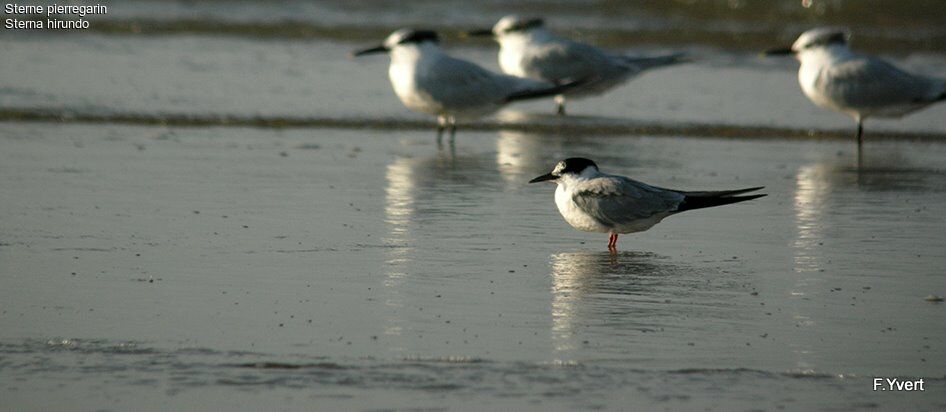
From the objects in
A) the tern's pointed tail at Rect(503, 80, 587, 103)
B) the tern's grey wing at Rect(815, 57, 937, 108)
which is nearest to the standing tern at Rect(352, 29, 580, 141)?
the tern's pointed tail at Rect(503, 80, 587, 103)

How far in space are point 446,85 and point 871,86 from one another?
3332 millimetres

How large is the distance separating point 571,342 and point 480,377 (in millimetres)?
553

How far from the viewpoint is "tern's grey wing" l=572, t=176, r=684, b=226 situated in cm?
701

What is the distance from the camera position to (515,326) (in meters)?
5.15

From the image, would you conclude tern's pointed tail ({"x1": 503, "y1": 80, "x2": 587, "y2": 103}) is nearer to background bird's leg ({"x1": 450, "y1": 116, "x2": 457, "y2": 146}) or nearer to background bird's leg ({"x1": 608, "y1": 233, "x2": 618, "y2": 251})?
background bird's leg ({"x1": 450, "y1": 116, "x2": 457, "y2": 146})

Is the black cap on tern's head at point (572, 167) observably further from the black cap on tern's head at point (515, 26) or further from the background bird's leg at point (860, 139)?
the black cap on tern's head at point (515, 26)

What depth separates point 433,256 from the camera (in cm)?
652

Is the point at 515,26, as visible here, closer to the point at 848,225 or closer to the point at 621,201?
the point at 848,225

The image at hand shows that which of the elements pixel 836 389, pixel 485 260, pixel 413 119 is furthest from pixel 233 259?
pixel 413 119

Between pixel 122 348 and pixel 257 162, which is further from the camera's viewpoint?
pixel 257 162

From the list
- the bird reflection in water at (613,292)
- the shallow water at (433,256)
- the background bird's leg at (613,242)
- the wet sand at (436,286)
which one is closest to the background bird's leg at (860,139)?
the shallow water at (433,256)

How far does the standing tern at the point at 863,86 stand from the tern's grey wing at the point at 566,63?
2166mm

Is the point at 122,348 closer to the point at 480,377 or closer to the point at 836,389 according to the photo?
the point at 480,377

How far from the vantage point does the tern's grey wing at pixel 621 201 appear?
23.0 feet
